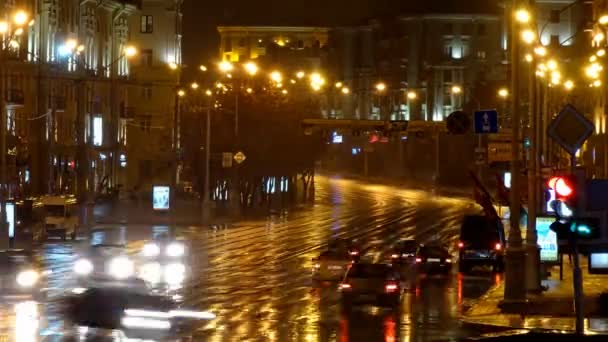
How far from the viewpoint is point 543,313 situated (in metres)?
31.6

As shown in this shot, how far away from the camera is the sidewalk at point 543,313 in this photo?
2864cm

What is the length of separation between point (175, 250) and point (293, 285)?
1091 centimetres

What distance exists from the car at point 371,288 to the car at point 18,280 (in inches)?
336

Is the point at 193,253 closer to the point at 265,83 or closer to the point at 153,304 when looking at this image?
the point at 153,304

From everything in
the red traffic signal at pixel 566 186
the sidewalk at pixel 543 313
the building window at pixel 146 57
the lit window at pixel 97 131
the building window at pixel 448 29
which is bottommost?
the sidewalk at pixel 543 313

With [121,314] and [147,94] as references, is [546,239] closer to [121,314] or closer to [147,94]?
[121,314]

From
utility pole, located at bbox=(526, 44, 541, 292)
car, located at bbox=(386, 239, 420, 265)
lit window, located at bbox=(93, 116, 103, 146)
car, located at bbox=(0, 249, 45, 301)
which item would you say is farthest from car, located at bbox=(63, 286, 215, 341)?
lit window, located at bbox=(93, 116, 103, 146)

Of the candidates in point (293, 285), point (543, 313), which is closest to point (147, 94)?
point (293, 285)

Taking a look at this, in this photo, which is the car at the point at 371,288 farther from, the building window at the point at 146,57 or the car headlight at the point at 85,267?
the building window at the point at 146,57

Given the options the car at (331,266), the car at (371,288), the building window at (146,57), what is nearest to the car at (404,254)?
the car at (331,266)

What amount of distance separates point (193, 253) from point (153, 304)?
29633mm

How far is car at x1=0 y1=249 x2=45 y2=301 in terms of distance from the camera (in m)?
35.3

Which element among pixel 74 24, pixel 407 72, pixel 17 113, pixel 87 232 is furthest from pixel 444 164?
pixel 87 232

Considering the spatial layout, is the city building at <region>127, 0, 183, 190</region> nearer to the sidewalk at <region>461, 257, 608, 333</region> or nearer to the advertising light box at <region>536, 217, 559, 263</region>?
the advertising light box at <region>536, 217, 559, 263</region>
